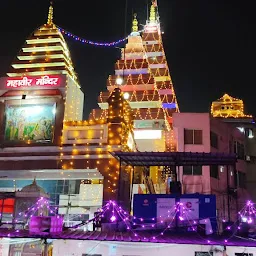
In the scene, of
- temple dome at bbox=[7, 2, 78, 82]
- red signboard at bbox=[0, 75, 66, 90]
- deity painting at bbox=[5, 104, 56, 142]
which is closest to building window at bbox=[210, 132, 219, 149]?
temple dome at bbox=[7, 2, 78, 82]

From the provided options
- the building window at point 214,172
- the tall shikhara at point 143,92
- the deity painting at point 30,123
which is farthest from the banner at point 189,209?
the tall shikhara at point 143,92

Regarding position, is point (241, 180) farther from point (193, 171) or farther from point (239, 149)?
point (193, 171)

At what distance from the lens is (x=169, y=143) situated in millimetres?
45094

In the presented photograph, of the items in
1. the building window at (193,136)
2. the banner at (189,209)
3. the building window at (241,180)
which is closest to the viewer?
the banner at (189,209)

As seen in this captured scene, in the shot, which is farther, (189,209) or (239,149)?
(239,149)

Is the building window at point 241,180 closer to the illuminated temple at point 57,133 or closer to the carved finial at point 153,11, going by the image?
the illuminated temple at point 57,133

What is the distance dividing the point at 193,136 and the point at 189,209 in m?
16.0

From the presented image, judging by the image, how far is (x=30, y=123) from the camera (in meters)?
29.1

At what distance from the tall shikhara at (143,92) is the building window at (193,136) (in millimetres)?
7597

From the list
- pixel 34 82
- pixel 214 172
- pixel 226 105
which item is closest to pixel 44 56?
pixel 34 82

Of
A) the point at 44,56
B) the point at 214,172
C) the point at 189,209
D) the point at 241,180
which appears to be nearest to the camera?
the point at 189,209

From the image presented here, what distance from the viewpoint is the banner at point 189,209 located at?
19.4 m

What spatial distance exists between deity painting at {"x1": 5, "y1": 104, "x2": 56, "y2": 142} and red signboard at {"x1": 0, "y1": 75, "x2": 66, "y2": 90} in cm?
151

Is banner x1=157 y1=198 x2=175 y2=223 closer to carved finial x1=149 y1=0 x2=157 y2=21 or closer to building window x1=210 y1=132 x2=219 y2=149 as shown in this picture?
building window x1=210 y1=132 x2=219 y2=149
